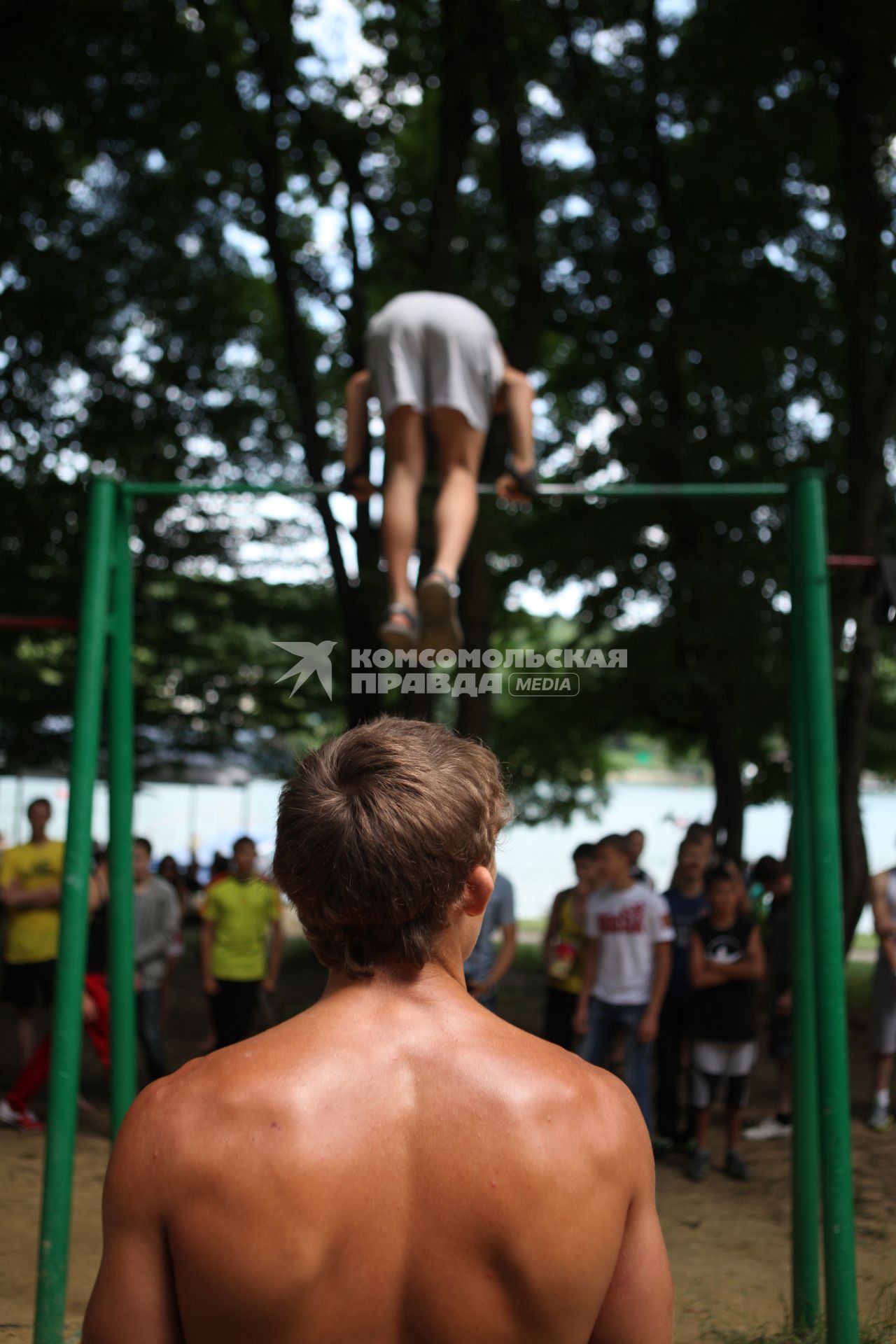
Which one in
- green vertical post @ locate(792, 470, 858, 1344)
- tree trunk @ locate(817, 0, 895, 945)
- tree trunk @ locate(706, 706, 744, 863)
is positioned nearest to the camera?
green vertical post @ locate(792, 470, 858, 1344)

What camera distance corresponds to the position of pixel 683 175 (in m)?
11.0

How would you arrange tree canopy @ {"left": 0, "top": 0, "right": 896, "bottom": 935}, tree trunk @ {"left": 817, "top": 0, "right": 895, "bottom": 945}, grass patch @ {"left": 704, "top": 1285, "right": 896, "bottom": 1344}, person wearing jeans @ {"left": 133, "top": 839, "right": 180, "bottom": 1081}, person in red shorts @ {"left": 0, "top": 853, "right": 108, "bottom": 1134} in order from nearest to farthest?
→ grass patch @ {"left": 704, "top": 1285, "right": 896, "bottom": 1344} → person in red shorts @ {"left": 0, "top": 853, "right": 108, "bottom": 1134} → person wearing jeans @ {"left": 133, "top": 839, "right": 180, "bottom": 1081} → tree trunk @ {"left": 817, "top": 0, "right": 895, "bottom": 945} → tree canopy @ {"left": 0, "top": 0, "right": 896, "bottom": 935}

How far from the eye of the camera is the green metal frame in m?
3.40

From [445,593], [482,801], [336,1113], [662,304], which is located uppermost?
[662,304]

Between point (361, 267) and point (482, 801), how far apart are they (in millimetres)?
9868

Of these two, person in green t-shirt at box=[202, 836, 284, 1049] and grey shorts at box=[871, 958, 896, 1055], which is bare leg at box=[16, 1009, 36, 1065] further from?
grey shorts at box=[871, 958, 896, 1055]

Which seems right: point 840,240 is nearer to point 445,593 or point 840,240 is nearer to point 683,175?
point 683,175

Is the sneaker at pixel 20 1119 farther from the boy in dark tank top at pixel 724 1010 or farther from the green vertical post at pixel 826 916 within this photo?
the green vertical post at pixel 826 916

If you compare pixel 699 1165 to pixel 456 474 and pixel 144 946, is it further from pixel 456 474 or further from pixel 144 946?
pixel 456 474

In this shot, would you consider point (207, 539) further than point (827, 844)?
Yes

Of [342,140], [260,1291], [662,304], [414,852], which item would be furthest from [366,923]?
[662,304]

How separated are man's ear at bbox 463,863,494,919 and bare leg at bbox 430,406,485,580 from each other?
9.43ft

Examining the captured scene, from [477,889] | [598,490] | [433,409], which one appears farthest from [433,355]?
[477,889]

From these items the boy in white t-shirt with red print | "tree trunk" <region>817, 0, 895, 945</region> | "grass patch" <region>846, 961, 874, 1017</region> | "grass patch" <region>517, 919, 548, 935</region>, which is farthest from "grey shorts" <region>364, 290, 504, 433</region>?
"grass patch" <region>517, 919, 548, 935</region>
